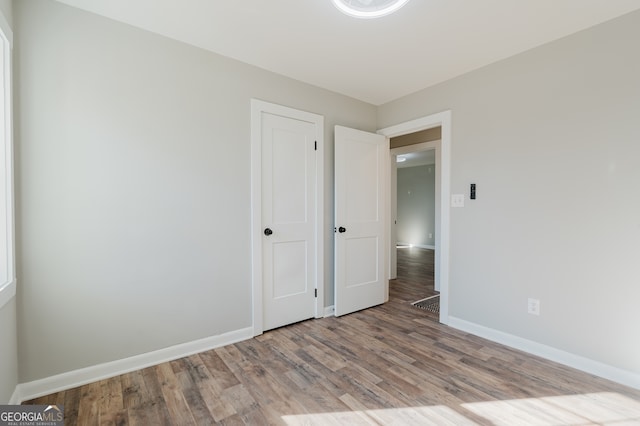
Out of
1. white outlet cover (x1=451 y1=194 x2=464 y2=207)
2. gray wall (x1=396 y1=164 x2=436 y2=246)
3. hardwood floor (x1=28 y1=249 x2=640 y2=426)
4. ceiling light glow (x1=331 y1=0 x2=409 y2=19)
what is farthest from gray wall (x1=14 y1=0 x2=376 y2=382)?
gray wall (x1=396 y1=164 x2=436 y2=246)

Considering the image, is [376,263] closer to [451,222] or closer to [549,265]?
[451,222]

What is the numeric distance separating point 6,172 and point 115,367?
1.41m

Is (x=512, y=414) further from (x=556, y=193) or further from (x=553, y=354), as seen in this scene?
(x=556, y=193)

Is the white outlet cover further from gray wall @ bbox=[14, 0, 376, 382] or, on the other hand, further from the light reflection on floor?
gray wall @ bbox=[14, 0, 376, 382]

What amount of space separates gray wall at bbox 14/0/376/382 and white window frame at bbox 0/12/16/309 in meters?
0.10

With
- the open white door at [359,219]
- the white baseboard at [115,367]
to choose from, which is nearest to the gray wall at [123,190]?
the white baseboard at [115,367]

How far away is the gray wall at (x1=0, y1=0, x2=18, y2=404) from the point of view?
4.82 ft

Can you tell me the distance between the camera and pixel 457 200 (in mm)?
2783

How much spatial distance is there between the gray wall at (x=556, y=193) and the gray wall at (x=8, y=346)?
326 centimetres

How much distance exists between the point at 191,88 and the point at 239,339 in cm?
216

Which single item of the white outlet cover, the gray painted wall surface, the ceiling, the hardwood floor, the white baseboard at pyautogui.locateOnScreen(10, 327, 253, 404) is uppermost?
the ceiling

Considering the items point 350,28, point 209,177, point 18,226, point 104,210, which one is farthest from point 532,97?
point 18,226

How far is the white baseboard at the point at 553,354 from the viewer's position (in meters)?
1.90

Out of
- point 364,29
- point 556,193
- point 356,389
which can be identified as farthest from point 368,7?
point 356,389
